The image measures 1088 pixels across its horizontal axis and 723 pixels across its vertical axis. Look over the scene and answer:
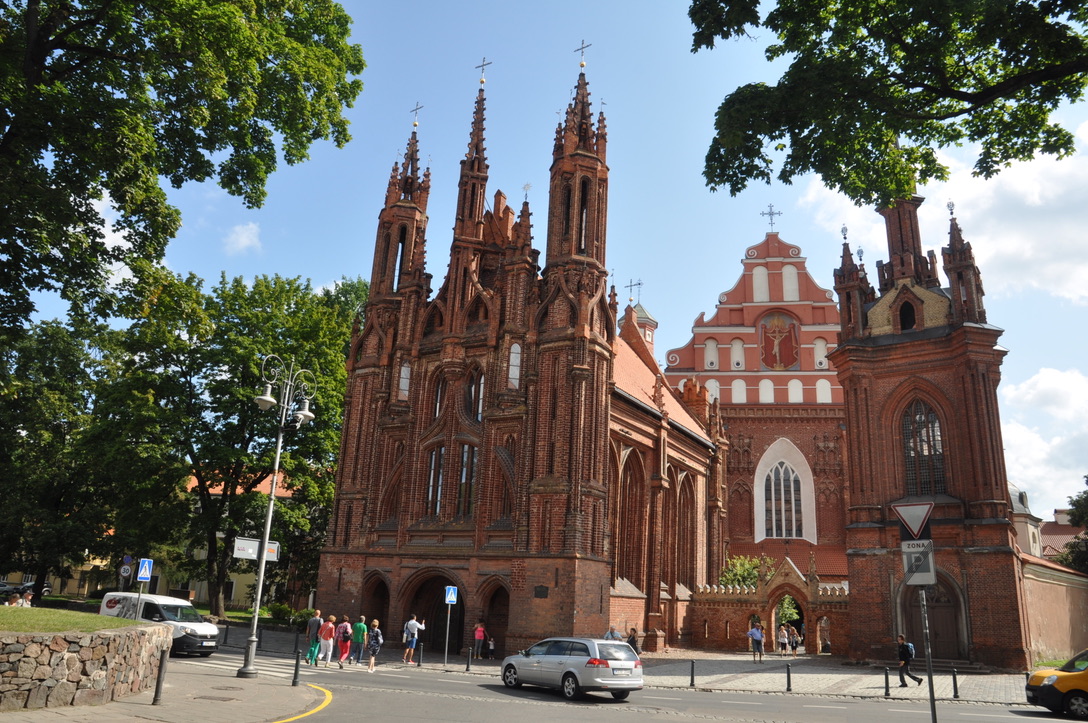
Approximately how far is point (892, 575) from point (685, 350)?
76.5 feet

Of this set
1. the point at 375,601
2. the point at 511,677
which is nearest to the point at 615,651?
the point at 511,677

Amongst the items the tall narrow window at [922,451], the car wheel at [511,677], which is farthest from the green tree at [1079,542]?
the car wheel at [511,677]

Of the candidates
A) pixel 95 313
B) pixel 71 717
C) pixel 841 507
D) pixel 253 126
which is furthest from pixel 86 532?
pixel 841 507

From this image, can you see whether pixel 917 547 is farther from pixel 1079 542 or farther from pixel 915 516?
pixel 1079 542

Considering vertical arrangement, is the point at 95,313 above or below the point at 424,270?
below

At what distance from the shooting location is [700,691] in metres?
19.7

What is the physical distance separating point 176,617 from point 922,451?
94.3ft

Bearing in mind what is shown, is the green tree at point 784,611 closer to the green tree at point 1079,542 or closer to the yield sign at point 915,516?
the green tree at point 1079,542

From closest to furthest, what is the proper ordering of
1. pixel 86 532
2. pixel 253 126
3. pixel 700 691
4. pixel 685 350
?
1. pixel 253 126
2. pixel 700 691
3. pixel 86 532
4. pixel 685 350

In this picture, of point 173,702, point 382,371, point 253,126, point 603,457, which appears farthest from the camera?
point 382,371

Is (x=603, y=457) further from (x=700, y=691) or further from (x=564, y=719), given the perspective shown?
(x=564, y=719)

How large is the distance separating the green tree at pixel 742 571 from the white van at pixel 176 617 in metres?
27.3

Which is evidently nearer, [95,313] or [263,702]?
[263,702]

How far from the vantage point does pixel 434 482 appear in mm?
30906
